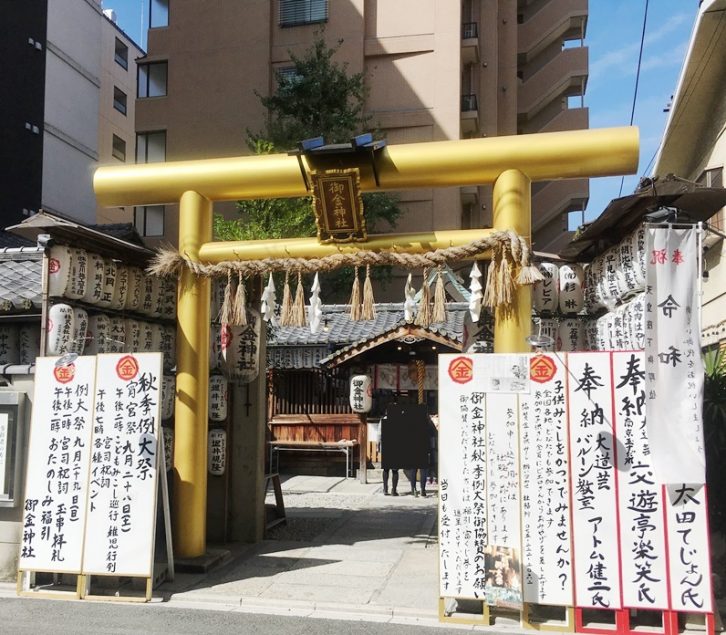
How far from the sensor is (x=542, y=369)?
7020mm

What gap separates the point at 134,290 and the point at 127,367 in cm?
205

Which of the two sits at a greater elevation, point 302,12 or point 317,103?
point 302,12

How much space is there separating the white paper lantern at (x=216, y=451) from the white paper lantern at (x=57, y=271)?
3143mm

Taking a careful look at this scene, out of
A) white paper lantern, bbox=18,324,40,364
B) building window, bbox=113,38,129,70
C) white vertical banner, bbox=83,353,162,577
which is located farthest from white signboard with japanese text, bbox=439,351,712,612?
building window, bbox=113,38,129,70

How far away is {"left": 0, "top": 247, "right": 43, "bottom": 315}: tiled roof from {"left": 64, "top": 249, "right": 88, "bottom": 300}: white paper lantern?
5.41 ft

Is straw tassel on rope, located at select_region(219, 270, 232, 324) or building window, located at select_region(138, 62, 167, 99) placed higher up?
building window, located at select_region(138, 62, 167, 99)

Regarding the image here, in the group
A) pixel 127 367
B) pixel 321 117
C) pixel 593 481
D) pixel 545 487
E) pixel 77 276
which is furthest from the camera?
pixel 321 117

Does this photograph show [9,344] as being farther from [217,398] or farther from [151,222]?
[151,222]

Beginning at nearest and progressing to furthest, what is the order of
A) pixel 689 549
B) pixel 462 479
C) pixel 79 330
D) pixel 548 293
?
pixel 689 549 < pixel 462 479 < pixel 79 330 < pixel 548 293

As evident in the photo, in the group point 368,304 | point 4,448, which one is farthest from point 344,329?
point 4,448

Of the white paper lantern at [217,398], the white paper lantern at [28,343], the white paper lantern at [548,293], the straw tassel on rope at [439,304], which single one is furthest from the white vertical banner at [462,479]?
the white paper lantern at [28,343]

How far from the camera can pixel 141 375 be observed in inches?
313

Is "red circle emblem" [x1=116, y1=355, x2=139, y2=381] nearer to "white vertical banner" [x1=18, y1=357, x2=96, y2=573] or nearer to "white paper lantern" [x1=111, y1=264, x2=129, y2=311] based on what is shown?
"white vertical banner" [x1=18, y1=357, x2=96, y2=573]

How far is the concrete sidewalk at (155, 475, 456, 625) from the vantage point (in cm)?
743
